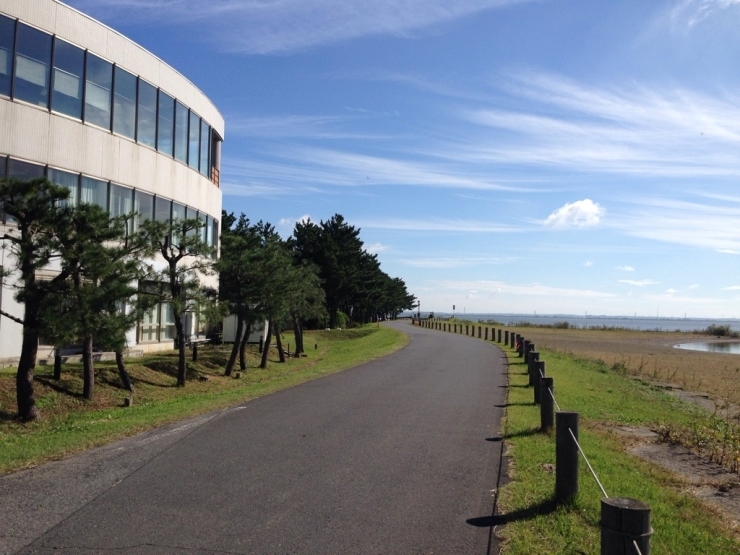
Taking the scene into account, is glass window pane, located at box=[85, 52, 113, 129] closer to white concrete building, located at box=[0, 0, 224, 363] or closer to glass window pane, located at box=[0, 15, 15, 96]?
white concrete building, located at box=[0, 0, 224, 363]

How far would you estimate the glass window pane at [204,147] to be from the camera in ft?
94.8

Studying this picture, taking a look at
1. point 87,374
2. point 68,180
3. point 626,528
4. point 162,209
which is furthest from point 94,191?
point 626,528

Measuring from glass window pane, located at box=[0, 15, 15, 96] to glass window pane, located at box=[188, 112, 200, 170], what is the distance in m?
9.50

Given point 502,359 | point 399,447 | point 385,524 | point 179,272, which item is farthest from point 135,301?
point 502,359

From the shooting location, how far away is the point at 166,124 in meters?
25.4

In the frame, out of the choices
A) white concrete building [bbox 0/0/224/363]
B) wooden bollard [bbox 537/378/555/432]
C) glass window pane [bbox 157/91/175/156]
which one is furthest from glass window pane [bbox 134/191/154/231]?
wooden bollard [bbox 537/378/555/432]

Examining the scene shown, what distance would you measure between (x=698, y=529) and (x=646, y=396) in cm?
1614

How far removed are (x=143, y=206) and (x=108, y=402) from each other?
31.6 feet

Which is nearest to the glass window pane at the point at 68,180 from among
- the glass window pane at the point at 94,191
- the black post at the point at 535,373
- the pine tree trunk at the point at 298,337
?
the glass window pane at the point at 94,191

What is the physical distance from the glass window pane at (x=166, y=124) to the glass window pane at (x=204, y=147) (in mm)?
3062

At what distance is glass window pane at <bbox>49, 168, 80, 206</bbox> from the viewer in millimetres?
19641

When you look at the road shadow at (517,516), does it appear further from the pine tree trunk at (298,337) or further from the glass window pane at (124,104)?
the pine tree trunk at (298,337)

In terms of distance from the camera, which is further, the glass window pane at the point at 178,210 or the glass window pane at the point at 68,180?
the glass window pane at the point at 178,210

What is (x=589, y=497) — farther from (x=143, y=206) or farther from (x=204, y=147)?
(x=204, y=147)
